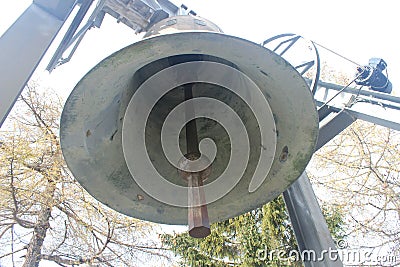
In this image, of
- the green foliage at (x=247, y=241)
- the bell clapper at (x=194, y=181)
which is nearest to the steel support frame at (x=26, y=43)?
the bell clapper at (x=194, y=181)

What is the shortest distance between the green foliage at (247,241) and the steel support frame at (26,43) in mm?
3915

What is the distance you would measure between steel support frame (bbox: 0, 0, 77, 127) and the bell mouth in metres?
0.16

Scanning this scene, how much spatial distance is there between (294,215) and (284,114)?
56cm

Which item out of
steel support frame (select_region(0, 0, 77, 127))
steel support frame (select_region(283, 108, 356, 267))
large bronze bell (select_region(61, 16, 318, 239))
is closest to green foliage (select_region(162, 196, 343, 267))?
steel support frame (select_region(283, 108, 356, 267))

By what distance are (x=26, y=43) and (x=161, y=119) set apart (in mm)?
554

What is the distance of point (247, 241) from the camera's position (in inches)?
193

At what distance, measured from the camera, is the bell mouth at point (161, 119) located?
888 mm

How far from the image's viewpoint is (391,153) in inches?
234

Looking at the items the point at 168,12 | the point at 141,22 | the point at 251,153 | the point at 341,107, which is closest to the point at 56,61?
the point at 141,22

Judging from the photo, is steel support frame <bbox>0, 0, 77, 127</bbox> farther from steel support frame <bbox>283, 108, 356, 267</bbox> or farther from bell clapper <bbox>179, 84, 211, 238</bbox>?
steel support frame <bbox>283, 108, 356, 267</bbox>

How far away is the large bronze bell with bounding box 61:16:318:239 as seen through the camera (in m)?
1.01

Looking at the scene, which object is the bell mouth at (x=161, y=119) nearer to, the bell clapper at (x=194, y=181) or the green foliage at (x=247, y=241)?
the bell clapper at (x=194, y=181)

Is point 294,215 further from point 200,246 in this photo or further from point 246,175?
point 200,246

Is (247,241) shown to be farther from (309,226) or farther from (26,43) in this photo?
(26,43)
